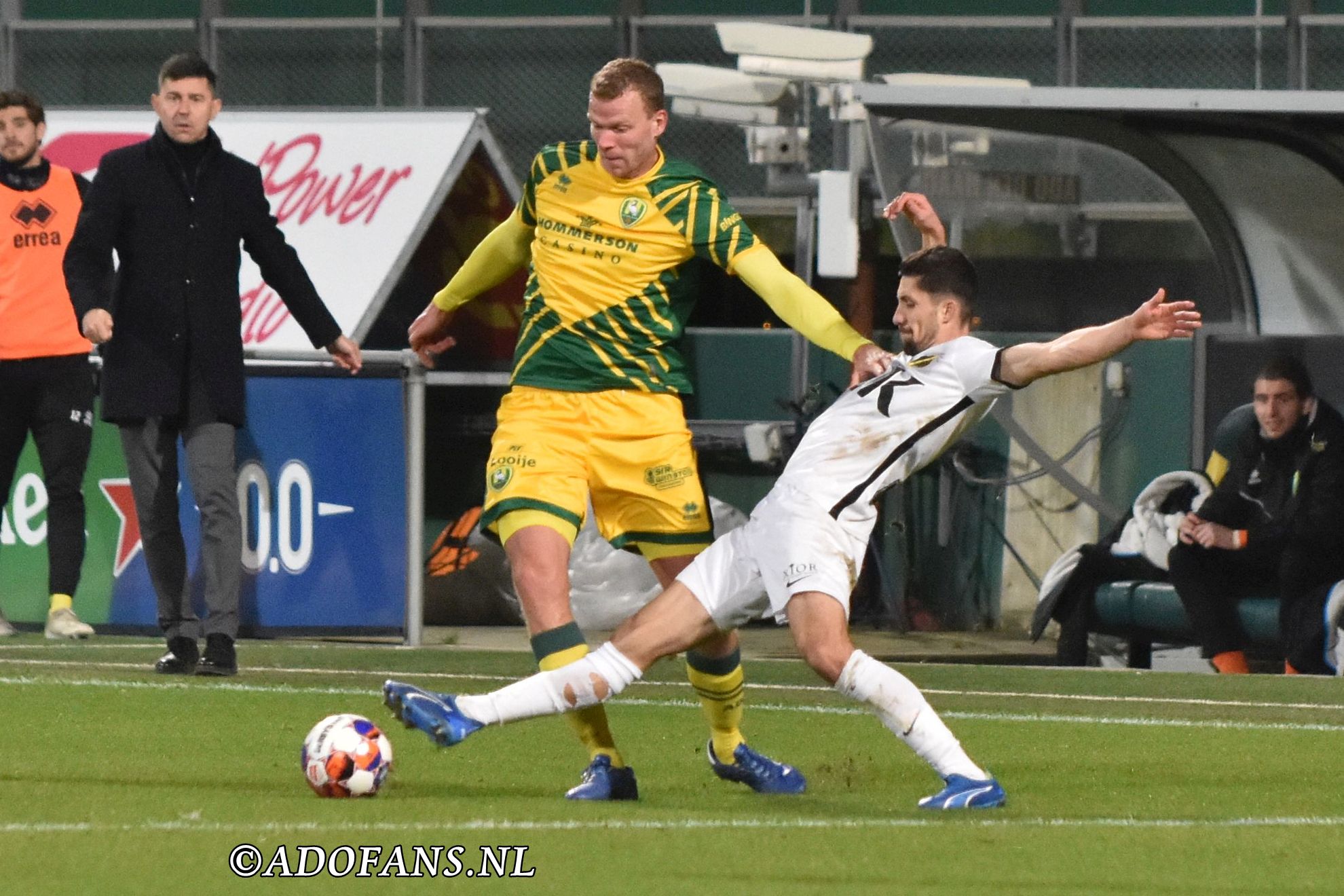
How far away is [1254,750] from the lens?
789cm

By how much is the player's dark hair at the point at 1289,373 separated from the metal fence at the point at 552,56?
6.50 m

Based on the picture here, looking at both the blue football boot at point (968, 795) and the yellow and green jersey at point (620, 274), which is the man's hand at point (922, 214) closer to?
the yellow and green jersey at point (620, 274)

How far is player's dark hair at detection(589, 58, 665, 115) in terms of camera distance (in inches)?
267

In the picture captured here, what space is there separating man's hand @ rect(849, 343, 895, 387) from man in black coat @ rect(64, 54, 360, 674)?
3460mm

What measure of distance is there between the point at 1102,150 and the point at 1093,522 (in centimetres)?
193

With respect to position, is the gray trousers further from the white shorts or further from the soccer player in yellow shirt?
the white shorts

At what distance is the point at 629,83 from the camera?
22.2ft

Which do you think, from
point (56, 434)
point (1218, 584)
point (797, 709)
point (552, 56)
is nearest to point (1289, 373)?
point (1218, 584)

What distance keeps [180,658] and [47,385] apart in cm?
204

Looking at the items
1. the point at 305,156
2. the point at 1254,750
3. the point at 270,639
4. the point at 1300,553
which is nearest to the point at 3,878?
the point at 1254,750

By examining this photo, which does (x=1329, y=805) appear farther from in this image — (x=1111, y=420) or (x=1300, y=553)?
(x=1111, y=420)

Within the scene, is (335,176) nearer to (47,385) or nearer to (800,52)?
(800,52)

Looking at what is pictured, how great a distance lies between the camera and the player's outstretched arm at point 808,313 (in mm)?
6469

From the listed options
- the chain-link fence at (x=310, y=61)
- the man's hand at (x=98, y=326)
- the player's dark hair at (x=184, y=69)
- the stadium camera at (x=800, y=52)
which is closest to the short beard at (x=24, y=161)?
the player's dark hair at (x=184, y=69)
